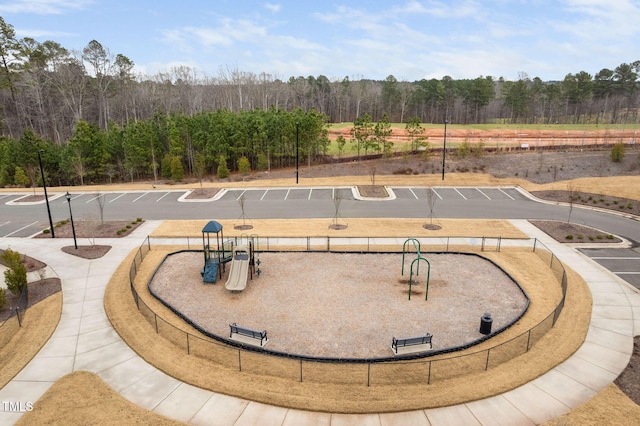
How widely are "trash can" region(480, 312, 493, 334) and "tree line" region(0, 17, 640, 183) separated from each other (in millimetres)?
39153

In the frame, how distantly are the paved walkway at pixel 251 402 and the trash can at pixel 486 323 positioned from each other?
252 cm

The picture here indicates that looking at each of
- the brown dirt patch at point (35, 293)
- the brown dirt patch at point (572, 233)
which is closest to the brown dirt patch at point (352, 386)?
the brown dirt patch at point (35, 293)

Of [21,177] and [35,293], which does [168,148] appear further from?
[35,293]

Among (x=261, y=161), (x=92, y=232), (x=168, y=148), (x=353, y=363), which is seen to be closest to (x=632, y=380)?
(x=353, y=363)

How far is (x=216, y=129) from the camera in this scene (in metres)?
51.8

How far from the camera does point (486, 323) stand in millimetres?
14984

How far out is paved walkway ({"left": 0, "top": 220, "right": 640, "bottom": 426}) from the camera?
1101cm

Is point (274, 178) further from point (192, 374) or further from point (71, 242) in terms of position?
point (192, 374)

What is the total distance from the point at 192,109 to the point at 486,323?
9430 centimetres

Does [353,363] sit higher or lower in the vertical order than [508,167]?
lower

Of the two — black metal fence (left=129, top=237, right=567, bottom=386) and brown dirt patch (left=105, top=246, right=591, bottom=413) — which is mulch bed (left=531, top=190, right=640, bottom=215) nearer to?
brown dirt patch (left=105, top=246, right=591, bottom=413)

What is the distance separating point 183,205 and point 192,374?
2582 centimetres

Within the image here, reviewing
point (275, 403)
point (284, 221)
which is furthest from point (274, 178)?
point (275, 403)

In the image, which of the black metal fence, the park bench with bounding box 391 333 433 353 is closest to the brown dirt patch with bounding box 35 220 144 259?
the black metal fence
